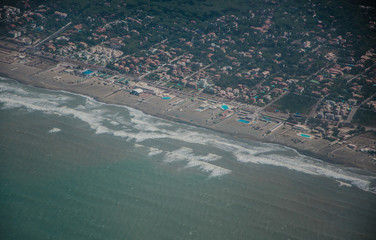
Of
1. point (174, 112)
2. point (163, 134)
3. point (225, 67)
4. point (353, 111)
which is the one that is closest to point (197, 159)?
point (163, 134)

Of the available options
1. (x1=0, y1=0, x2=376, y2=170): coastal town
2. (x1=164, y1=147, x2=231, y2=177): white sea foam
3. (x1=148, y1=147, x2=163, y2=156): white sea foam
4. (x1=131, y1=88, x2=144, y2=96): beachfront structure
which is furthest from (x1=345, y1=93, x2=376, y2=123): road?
(x1=131, y1=88, x2=144, y2=96): beachfront structure

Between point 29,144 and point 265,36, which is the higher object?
point 265,36

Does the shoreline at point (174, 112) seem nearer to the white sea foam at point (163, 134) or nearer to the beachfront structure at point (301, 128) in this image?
the beachfront structure at point (301, 128)

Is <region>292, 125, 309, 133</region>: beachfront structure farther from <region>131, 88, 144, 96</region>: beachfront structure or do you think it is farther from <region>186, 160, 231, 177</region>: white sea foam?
<region>131, 88, 144, 96</region>: beachfront structure

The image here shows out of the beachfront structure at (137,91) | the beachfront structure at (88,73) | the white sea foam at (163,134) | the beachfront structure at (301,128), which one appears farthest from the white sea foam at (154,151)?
the beachfront structure at (88,73)

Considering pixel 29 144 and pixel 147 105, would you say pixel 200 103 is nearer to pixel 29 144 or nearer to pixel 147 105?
pixel 147 105

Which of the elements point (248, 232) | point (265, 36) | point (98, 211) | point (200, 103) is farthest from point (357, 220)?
point (265, 36)
